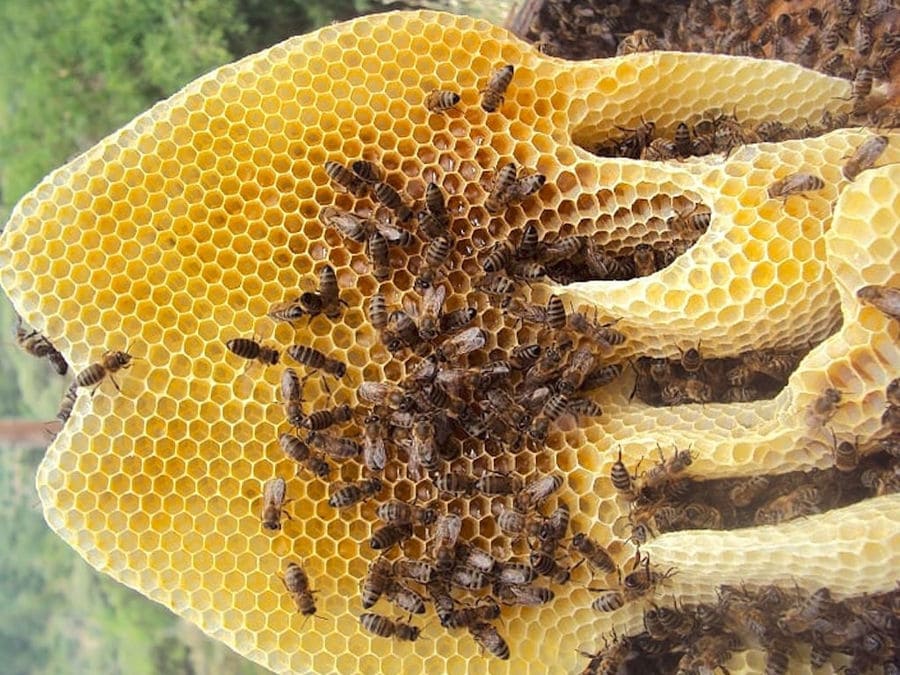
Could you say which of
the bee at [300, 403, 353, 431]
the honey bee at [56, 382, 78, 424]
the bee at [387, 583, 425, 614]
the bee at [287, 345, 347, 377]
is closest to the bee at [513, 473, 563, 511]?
the bee at [387, 583, 425, 614]

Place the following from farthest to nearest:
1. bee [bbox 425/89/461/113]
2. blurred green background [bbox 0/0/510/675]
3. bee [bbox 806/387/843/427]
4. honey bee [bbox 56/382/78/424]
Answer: blurred green background [bbox 0/0/510/675]
honey bee [bbox 56/382/78/424]
bee [bbox 425/89/461/113]
bee [bbox 806/387/843/427]

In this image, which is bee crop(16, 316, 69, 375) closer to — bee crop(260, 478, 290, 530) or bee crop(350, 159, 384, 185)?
bee crop(260, 478, 290, 530)

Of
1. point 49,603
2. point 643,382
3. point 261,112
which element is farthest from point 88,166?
point 49,603

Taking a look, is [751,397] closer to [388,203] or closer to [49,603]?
[388,203]

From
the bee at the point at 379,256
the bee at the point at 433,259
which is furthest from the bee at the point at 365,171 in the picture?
the bee at the point at 433,259

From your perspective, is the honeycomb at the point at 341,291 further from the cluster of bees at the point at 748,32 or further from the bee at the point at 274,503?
the cluster of bees at the point at 748,32

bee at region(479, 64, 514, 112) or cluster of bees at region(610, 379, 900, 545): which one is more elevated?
bee at region(479, 64, 514, 112)
